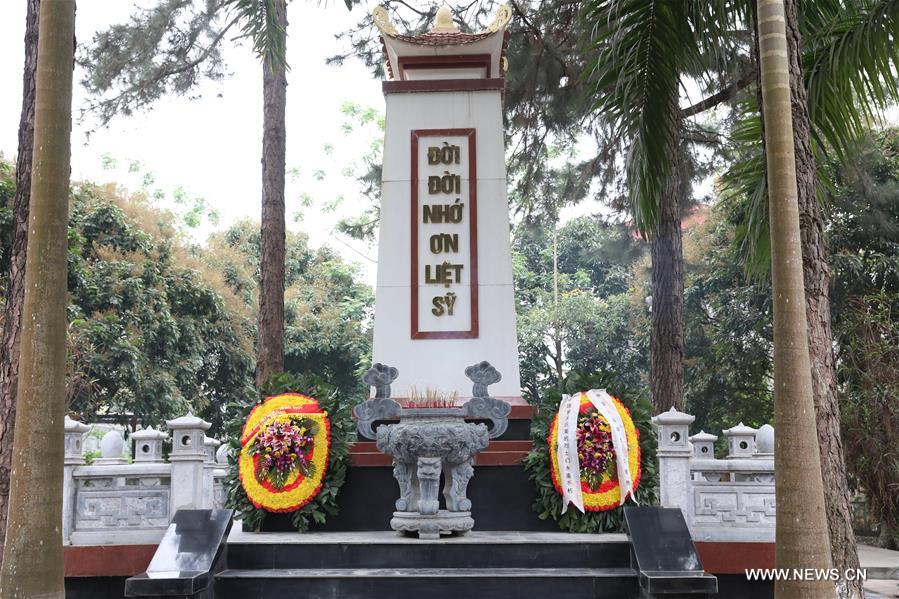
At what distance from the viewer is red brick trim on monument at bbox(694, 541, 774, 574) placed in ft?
20.8

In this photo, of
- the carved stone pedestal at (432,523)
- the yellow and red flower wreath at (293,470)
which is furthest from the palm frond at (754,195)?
the yellow and red flower wreath at (293,470)

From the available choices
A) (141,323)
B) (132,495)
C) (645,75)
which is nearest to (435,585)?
(132,495)

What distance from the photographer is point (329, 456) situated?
723 centimetres

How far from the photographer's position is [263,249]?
38.1ft

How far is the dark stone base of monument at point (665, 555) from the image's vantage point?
570cm

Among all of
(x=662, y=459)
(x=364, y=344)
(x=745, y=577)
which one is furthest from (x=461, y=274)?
(x=364, y=344)

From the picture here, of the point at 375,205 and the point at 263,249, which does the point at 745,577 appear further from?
the point at 375,205

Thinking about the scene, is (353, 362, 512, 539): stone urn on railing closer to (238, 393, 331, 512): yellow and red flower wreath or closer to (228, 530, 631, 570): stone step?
(228, 530, 631, 570): stone step

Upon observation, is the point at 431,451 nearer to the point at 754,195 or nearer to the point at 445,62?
the point at 754,195

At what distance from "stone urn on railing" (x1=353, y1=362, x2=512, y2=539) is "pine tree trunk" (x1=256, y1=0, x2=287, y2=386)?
4778 millimetres

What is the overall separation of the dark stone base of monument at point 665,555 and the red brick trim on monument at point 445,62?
4.84 metres

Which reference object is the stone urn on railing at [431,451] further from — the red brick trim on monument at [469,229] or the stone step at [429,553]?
the red brick trim on monument at [469,229]

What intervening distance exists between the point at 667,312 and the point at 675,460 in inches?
189

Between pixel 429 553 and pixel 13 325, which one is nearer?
pixel 429 553
